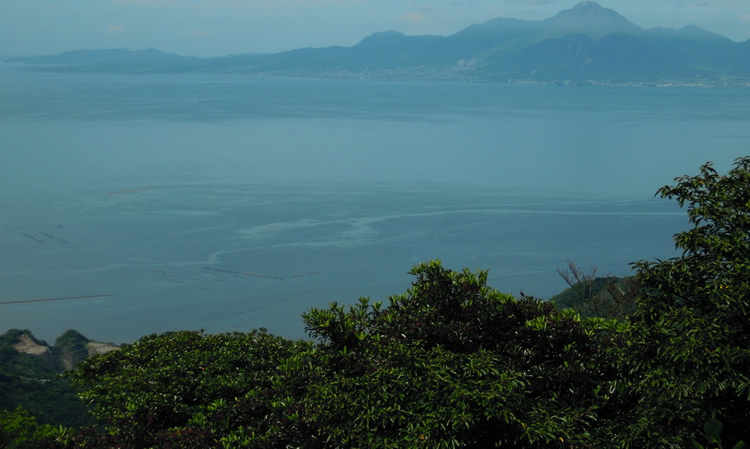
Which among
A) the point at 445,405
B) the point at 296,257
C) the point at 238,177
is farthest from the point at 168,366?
the point at 238,177

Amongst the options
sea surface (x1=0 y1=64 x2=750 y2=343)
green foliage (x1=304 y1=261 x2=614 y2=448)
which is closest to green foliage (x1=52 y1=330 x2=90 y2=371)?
sea surface (x1=0 y1=64 x2=750 y2=343)

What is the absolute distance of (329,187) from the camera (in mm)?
53094

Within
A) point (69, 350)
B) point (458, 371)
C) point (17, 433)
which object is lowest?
point (69, 350)

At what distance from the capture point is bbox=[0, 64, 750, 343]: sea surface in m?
32.7

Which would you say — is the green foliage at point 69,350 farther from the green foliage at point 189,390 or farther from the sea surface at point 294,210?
the green foliage at point 189,390

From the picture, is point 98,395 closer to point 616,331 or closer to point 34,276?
point 616,331

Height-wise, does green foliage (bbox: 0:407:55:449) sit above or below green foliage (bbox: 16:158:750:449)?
below

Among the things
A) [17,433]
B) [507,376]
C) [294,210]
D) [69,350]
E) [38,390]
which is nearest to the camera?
[507,376]

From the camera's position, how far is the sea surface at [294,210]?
32656 mm

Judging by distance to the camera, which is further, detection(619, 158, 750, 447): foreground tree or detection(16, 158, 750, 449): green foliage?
detection(16, 158, 750, 449): green foliage

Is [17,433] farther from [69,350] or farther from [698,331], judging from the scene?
[69,350]

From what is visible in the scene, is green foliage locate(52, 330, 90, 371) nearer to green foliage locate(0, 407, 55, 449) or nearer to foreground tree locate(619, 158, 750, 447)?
green foliage locate(0, 407, 55, 449)

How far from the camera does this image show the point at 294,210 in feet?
149

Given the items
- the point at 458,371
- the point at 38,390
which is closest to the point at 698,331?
the point at 458,371
